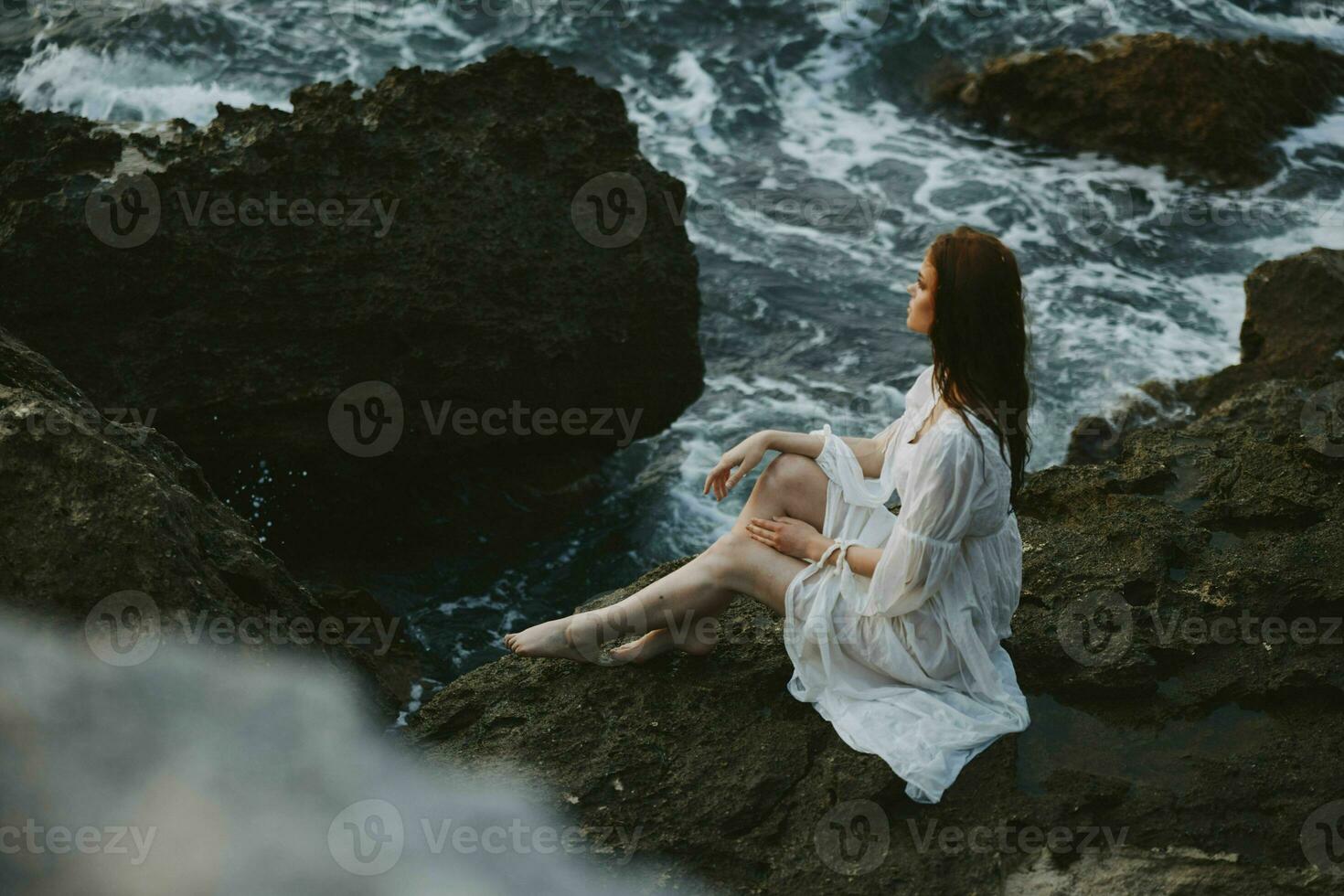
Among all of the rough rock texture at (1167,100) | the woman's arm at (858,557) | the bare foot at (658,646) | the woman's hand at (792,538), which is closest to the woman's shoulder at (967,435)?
the woman's arm at (858,557)

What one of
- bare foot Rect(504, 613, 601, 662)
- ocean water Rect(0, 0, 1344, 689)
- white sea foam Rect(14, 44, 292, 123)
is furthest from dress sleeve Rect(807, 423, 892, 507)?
white sea foam Rect(14, 44, 292, 123)

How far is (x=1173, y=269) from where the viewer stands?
34.2 ft

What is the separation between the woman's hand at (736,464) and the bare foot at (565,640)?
0.59 m

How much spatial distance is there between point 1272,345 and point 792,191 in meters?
4.81

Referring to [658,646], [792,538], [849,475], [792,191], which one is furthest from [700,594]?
[792,191]

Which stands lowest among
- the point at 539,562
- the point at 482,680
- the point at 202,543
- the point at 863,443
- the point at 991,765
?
the point at 539,562

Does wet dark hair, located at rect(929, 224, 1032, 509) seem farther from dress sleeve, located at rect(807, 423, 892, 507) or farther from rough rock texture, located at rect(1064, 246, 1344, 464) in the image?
rough rock texture, located at rect(1064, 246, 1344, 464)

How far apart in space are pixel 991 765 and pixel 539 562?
11.1 ft

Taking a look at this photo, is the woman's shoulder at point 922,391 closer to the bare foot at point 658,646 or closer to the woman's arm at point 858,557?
the woman's arm at point 858,557

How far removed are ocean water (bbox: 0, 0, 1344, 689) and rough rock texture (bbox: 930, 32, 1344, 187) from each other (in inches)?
9.6

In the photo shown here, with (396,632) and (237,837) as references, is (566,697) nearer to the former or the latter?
(237,837)

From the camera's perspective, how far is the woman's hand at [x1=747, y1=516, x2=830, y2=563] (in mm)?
4180

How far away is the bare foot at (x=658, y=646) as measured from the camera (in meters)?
4.40

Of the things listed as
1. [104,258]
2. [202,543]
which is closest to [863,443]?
[202,543]
